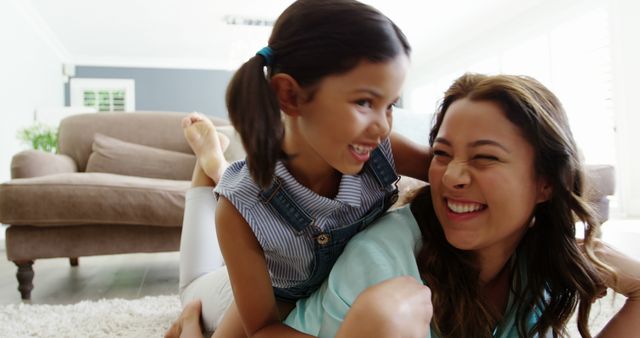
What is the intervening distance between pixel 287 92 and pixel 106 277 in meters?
1.97

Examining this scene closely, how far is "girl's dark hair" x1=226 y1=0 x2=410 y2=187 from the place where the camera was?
770 mm

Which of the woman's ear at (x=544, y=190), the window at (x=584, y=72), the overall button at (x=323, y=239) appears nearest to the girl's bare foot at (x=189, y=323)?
the overall button at (x=323, y=239)

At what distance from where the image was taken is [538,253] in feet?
2.90

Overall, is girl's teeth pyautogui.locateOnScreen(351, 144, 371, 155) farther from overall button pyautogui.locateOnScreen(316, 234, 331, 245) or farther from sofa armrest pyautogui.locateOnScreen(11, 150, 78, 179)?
sofa armrest pyautogui.locateOnScreen(11, 150, 78, 179)

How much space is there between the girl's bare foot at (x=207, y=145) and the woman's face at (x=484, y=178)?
2.42 feet

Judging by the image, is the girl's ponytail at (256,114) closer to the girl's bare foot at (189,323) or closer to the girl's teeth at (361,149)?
the girl's teeth at (361,149)

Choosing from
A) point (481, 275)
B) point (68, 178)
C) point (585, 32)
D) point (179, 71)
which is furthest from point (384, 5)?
point (481, 275)

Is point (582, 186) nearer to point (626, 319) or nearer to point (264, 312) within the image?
point (626, 319)

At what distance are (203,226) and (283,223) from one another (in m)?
0.57

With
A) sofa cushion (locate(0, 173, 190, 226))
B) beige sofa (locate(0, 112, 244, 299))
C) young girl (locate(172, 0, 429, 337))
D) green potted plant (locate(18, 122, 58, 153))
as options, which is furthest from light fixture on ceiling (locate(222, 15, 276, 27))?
young girl (locate(172, 0, 429, 337))

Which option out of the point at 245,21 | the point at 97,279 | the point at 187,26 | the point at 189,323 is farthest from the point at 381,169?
the point at 187,26

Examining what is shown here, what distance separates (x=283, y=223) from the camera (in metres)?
0.89

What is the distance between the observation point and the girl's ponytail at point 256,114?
77 cm

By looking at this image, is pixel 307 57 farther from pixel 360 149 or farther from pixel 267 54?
pixel 360 149
